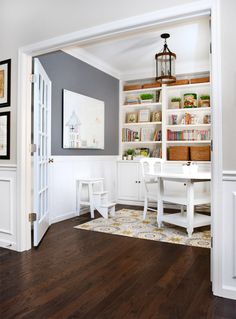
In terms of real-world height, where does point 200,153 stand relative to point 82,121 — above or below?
below

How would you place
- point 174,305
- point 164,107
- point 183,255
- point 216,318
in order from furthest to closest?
point 164,107 → point 183,255 → point 174,305 → point 216,318

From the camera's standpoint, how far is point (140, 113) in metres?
5.60

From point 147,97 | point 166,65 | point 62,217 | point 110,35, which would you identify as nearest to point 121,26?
point 110,35

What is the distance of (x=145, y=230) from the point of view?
3.56 metres

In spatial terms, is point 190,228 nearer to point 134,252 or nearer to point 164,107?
point 134,252

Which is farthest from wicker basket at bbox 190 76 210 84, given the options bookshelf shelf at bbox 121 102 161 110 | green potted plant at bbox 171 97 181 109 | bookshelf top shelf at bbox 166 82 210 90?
bookshelf shelf at bbox 121 102 161 110

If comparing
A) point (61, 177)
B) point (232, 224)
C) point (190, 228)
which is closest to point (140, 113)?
point (61, 177)

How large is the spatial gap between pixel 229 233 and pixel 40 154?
2.08 m

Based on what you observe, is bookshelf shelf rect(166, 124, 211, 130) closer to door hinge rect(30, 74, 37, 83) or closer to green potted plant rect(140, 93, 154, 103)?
green potted plant rect(140, 93, 154, 103)

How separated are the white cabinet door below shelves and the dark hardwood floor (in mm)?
2269

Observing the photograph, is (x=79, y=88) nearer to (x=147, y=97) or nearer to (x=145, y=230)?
(x=147, y=97)

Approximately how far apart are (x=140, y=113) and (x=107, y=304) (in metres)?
4.27

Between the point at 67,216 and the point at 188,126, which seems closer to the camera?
the point at 67,216

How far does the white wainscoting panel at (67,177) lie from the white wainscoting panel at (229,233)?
8.43 feet
